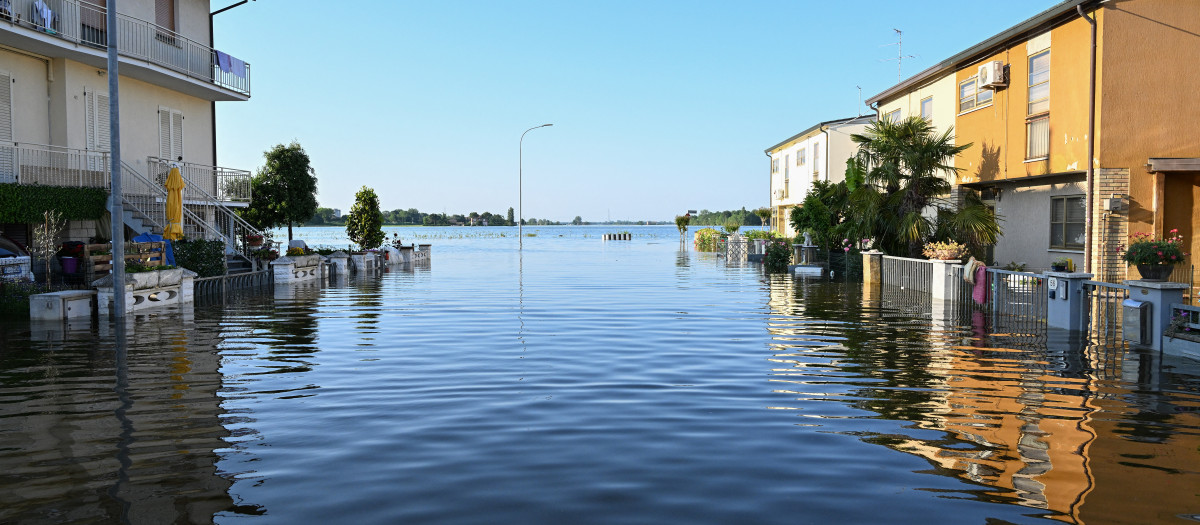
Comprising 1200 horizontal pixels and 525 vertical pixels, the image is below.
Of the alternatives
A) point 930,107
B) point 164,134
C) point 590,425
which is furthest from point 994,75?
point 164,134

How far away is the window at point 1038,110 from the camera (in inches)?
878

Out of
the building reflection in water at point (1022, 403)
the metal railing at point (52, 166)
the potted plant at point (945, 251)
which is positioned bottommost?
the building reflection in water at point (1022, 403)

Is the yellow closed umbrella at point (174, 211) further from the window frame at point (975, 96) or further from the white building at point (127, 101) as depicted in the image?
the window frame at point (975, 96)

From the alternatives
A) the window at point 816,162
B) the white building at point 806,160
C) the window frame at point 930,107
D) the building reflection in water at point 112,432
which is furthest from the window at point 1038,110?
the window at point 816,162

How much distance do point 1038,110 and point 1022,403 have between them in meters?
16.5

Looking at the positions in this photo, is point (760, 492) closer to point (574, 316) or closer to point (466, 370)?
point (466, 370)

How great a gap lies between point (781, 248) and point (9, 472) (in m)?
32.4

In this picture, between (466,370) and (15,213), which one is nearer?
(466,370)

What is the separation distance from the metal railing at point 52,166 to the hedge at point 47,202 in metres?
0.56

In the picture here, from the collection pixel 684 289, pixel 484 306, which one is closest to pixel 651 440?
pixel 484 306

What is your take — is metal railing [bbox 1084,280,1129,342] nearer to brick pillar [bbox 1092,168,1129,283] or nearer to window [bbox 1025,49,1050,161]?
brick pillar [bbox 1092,168,1129,283]

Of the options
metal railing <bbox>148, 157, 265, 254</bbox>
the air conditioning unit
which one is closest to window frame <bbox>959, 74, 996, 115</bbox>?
the air conditioning unit

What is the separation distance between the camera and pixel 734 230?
5653 centimetres

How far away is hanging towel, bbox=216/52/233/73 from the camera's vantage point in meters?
29.7
